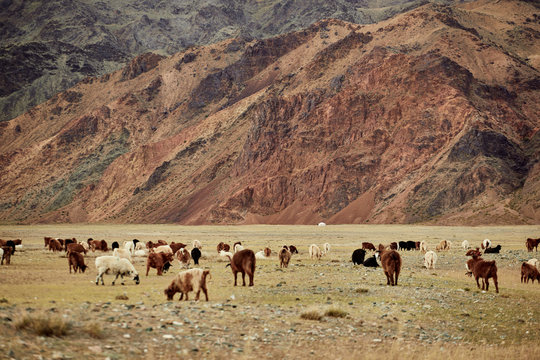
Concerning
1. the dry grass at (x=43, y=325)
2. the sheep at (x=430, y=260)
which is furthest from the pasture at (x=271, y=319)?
the sheep at (x=430, y=260)

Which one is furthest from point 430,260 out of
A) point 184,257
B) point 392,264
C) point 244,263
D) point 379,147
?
point 379,147

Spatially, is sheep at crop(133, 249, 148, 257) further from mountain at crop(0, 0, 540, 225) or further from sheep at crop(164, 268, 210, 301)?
mountain at crop(0, 0, 540, 225)

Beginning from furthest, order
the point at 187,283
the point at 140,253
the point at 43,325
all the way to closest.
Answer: the point at 140,253
the point at 187,283
the point at 43,325

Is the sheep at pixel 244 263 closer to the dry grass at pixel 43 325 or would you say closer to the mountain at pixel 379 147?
the dry grass at pixel 43 325

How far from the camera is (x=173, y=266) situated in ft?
123

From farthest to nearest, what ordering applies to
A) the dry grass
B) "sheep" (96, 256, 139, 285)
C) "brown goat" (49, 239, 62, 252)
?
"brown goat" (49, 239, 62, 252)
"sheep" (96, 256, 139, 285)
the dry grass

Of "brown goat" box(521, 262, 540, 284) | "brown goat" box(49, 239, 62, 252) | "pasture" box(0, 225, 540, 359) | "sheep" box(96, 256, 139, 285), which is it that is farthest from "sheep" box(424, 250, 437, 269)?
"brown goat" box(49, 239, 62, 252)

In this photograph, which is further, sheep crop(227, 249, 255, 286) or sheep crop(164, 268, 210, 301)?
sheep crop(227, 249, 255, 286)

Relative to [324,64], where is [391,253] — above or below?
below

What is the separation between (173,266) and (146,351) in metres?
25.6

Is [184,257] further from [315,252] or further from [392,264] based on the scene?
[392,264]

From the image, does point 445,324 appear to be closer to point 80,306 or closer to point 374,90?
point 80,306

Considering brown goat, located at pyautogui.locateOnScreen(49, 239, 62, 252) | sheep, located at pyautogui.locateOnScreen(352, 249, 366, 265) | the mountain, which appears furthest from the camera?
the mountain

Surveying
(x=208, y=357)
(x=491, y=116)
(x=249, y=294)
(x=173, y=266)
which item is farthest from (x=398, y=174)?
(x=208, y=357)
